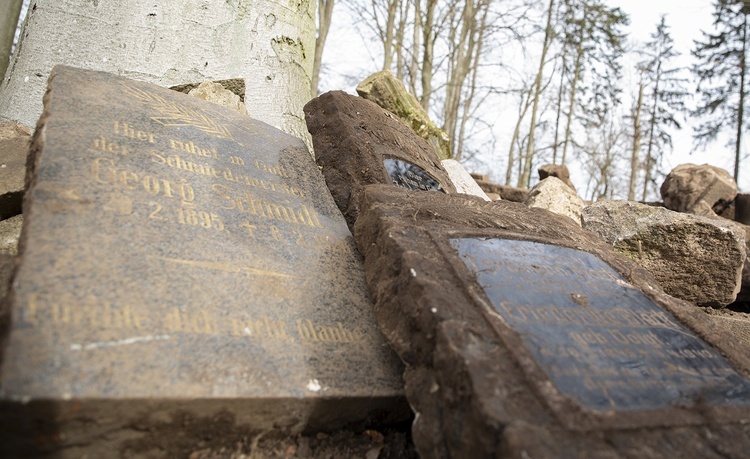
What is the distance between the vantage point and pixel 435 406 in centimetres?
157

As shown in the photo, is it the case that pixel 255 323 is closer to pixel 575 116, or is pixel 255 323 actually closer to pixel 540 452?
pixel 540 452

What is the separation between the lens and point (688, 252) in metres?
3.44

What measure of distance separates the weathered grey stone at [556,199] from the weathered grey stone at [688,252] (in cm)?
164

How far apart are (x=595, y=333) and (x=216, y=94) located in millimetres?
3225

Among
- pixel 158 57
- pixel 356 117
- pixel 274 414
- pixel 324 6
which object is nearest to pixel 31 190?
pixel 274 414

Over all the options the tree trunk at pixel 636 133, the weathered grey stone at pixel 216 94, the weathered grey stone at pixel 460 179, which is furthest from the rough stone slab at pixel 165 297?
the tree trunk at pixel 636 133

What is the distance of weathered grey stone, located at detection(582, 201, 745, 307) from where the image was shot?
3.41 meters

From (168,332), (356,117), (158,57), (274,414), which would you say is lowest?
(274,414)

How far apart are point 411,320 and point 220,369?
69 centimetres

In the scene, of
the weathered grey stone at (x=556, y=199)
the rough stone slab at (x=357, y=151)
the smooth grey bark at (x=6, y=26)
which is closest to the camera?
the rough stone slab at (x=357, y=151)

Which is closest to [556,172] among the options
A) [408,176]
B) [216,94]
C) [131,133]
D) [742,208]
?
[742,208]

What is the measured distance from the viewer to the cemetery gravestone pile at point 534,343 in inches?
56.1

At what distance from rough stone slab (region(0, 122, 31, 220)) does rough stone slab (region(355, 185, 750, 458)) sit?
1886 millimetres

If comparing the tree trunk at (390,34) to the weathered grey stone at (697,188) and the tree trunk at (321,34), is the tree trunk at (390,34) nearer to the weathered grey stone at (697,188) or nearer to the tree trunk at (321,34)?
the tree trunk at (321,34)
